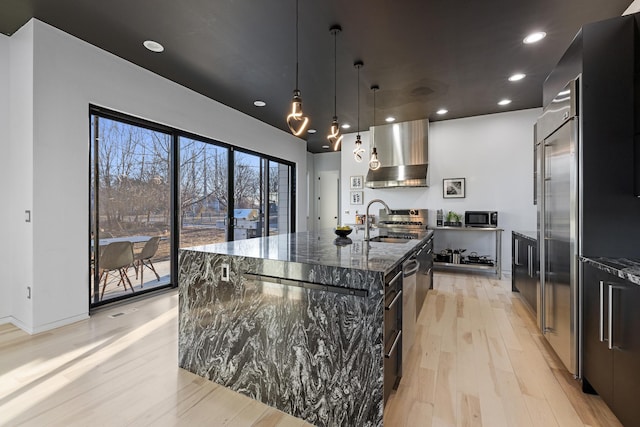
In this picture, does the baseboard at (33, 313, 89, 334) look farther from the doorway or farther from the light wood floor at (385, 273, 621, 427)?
the doorway

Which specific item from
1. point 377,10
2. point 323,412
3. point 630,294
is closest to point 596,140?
point 630,294

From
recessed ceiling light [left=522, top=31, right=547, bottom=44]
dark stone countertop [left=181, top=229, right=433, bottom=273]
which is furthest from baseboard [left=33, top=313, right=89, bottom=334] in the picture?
recessed ceiling light [left=522, top=31, right=547, bottom=44]

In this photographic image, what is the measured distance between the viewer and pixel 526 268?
3.35 metres

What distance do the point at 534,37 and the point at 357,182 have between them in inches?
162

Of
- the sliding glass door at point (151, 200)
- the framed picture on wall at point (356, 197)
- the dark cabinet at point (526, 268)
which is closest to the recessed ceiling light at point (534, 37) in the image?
the dark cabinet at point (526, 268)

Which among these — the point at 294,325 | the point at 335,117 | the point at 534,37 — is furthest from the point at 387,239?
the point at 534,37

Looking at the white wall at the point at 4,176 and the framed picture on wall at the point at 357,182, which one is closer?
the white wall at the point at 4,176

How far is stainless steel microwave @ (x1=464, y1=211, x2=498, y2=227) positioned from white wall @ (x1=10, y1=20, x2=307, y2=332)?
542cm

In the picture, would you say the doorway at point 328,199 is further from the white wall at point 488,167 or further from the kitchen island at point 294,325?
the kitchen island at point 294,325

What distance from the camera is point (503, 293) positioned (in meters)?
4.12

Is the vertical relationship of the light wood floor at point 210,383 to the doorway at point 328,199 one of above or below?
below

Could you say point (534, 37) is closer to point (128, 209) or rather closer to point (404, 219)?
point (404, 219)

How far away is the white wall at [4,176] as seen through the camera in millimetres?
2920

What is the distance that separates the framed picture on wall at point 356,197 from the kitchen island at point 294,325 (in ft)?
14.9
